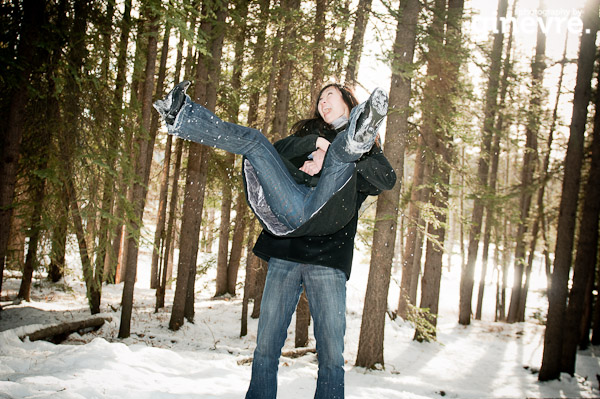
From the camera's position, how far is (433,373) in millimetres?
9461

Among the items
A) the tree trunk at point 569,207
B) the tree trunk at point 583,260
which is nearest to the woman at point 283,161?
the tree trunk at point 569,207

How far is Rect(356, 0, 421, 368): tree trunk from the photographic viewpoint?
7.17 metres

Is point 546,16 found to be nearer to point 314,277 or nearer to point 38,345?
point 314,277

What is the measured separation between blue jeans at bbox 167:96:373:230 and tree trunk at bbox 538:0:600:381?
963 cm

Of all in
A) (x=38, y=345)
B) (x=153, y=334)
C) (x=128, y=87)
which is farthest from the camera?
(x=153, y=334)

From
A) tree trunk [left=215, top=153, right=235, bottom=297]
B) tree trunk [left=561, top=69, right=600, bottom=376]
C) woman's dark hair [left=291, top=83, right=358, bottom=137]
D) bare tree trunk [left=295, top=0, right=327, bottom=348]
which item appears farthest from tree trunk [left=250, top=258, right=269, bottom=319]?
tree trunk [left=561, top=69, right=600, bottom=376]

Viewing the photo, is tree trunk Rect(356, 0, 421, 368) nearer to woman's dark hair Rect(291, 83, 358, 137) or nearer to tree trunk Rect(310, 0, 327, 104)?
tree trunk Rect(310, 0, 327, 104)

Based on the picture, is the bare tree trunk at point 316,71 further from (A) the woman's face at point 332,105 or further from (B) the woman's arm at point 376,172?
(B) the woman's arm at point 376,172

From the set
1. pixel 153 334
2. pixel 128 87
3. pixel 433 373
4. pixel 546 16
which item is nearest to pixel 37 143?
pixel 128 87

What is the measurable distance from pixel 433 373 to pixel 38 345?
8.66 metres

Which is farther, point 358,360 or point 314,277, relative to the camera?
point 358,360

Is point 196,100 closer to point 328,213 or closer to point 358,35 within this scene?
point 358,35

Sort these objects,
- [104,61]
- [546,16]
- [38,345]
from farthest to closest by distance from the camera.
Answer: [546,16], [104,61], [38,345]

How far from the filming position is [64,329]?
6895mm
